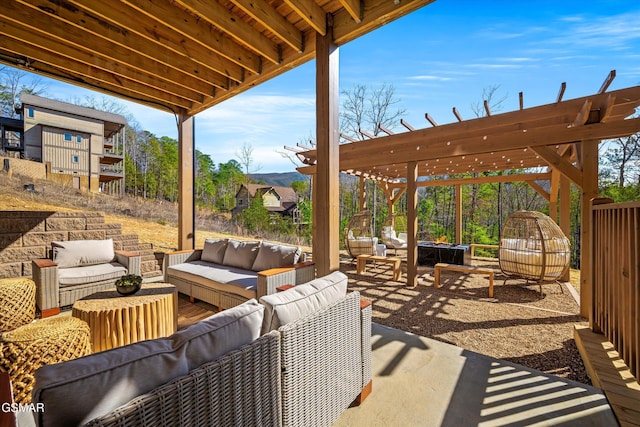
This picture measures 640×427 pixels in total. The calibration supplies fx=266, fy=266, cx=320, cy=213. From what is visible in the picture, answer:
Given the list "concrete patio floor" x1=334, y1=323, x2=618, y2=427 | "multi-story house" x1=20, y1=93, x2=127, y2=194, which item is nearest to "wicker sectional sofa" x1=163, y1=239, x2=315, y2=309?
"concrete patio floor" x1=334, y1=323, x2=618, y2=427

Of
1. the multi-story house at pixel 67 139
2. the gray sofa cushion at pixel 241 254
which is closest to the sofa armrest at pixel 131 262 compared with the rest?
the gray sofa cushion at pixel 241 254

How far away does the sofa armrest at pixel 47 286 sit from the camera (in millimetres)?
3129

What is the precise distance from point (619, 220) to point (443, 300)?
7.91 ft

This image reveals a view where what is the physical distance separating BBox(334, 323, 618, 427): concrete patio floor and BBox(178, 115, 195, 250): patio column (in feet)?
12.3

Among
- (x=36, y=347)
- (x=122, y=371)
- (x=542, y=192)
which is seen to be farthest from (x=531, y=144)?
(x=36, y=347)

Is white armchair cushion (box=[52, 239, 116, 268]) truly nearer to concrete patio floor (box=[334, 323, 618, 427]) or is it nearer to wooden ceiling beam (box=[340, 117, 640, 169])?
concrete patio floor (box=[334, 323, 618, 427])

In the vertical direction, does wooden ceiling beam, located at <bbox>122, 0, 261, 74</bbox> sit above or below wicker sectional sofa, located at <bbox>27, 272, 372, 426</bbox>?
above

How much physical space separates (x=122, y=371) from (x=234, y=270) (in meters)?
3.05

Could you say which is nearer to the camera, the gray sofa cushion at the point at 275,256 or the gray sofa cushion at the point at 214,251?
the gray sofa cushion at the point at 275,256

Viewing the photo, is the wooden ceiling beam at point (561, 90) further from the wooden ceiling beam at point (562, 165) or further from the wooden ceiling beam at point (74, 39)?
the wooden ceiling beam at point (74, 39)

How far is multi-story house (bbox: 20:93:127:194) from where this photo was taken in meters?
11.6

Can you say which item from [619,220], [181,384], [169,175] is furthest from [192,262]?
[169,175]

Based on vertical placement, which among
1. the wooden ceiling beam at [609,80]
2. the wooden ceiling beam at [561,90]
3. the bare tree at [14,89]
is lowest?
the wooden ceiling beam at [609,80]

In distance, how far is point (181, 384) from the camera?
2.71 ft
